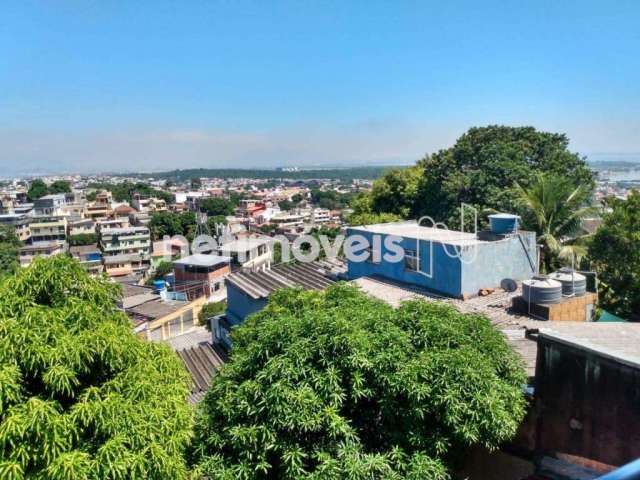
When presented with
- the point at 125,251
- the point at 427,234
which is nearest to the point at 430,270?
the point at 427,234

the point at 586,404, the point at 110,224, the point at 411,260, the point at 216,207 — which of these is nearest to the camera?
the point at 586,404

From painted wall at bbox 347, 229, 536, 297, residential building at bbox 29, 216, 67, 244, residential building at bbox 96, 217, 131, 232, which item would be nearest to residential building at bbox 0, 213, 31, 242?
residential building at bbox 29, 216, 67, 244

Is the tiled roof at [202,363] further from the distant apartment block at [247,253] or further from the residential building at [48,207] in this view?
the residential building at [48,207]

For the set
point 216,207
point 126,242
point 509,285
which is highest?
point 509,285

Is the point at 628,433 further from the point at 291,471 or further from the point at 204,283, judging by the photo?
the point at 204,283

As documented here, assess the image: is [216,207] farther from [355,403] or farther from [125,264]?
[355,403]

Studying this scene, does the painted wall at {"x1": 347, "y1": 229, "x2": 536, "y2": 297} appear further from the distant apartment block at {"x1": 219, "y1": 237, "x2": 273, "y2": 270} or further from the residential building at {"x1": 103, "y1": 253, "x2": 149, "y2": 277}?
the residential building at {"x1": 103, "y1": 253, "x2": 149, "y2": 277}
